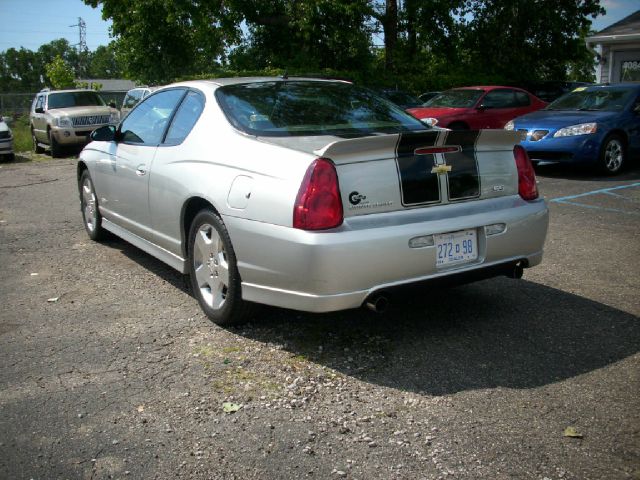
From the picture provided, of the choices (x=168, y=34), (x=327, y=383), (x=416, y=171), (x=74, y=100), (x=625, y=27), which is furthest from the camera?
(x=168, y=34)

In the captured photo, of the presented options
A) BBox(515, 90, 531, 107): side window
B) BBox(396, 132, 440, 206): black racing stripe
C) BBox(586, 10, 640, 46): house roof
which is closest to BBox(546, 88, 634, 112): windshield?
BBox(515, 90, 531, 107): side window

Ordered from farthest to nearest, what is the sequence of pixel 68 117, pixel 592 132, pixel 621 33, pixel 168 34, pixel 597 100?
1. pixel 168 34
2. pixel 621 33
3. pixel 68 117
4. pixel 597 100
5. pixel 592 132

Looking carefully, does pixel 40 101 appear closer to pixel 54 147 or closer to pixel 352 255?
pixel 54 147

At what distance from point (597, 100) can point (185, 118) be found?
9.30 m

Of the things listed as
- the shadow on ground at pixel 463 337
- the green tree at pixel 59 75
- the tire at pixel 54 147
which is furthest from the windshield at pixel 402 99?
the green tree at pixel 59 75

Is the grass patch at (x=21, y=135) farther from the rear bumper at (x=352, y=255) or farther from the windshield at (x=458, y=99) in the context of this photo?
the rear bumper at (x=352, y=255)

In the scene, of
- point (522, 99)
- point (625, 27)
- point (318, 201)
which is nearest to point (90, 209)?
point (318, 201)

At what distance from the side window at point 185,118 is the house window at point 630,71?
23.2 metres

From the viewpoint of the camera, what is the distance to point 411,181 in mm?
3885

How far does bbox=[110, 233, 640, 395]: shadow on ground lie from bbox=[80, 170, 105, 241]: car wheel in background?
2.81 metres

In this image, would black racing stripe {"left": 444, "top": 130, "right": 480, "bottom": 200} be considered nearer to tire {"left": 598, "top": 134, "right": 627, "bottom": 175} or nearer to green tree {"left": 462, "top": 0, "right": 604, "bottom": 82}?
tire {"left": 598, "top": 134, "right": 627, "bottom": 175}

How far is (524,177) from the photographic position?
4426 mm

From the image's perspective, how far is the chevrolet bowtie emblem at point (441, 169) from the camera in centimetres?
396

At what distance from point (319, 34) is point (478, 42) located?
25.3 ft
